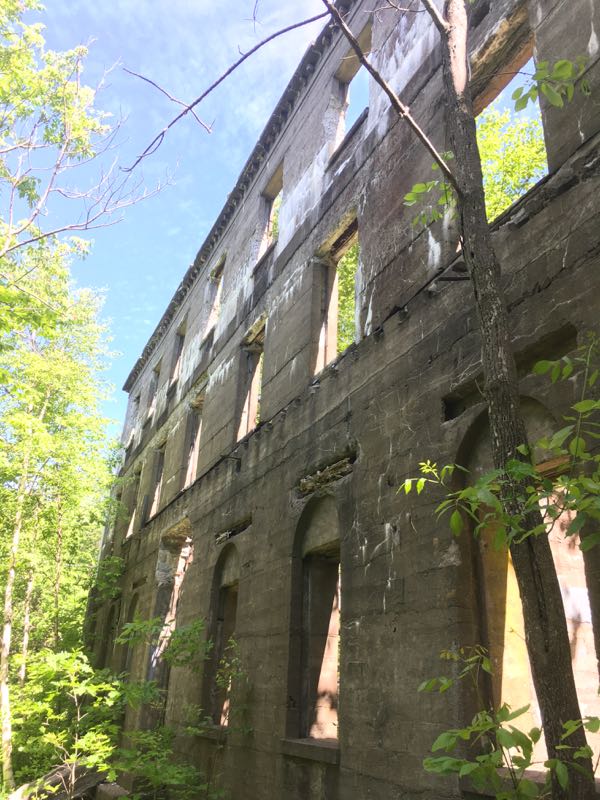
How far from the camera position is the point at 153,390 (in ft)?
70.7

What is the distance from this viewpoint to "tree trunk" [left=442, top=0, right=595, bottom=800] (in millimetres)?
2408

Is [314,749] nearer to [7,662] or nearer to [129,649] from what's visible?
[7,662]

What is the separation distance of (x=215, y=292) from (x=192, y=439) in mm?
3963

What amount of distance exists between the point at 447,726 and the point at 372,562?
1710 mm

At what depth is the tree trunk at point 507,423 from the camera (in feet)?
7.90

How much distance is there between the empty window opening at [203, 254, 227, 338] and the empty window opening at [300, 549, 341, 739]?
8762 millimetres

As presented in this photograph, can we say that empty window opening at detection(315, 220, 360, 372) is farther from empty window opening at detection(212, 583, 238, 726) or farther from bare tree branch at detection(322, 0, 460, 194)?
bare tree branch at detection(322, 0, 460, 194)

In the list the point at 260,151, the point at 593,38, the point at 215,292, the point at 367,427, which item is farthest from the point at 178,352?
the point at 593,38

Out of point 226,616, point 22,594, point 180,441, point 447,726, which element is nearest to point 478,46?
point 447,726

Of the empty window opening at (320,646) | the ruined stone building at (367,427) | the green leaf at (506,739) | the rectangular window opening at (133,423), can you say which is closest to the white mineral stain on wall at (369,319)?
the ruined stone building at (367,427)

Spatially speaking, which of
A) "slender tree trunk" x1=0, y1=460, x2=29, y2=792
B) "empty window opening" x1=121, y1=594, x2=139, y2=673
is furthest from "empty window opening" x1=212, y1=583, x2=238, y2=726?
"empty window opening" x1=121, y1=594, x2=139, y2=673

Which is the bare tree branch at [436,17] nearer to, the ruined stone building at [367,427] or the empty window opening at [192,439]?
the ruined stone building at [367,427]

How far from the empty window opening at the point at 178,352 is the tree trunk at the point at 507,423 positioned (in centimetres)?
1504

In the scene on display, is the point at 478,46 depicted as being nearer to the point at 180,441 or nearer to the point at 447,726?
the point at 447,726
